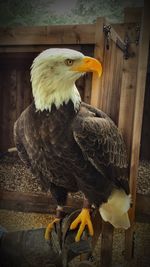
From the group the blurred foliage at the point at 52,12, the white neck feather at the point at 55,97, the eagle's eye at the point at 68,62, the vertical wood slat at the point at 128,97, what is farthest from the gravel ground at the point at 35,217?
the blurred foliage at the point at 52,12

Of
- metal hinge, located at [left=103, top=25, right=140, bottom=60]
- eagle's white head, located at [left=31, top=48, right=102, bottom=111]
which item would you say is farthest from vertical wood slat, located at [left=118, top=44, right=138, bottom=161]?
eagle's white head, located at [left=31, top=48, right=102, bottom=111]

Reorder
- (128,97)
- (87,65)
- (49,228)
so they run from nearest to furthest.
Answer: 1. (87,65)
2. (128,97)
3. (49,228)

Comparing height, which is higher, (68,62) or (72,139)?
(68,62)

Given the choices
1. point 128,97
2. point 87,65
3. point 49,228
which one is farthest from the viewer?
point 49,228

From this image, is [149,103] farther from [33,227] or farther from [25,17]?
[33,227]

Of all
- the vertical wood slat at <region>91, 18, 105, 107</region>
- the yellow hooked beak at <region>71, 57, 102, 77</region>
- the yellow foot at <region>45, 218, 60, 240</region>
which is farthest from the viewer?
the yellow foot at <region>45, 218, 60, 240</region>

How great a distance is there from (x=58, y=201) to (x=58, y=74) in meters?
0.49

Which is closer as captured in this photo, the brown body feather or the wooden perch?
the brown body feather

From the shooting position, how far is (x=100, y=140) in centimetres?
104

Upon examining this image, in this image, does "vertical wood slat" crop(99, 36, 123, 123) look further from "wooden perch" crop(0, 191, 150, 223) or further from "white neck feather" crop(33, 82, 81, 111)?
"wooden perch" crop(0, 191, 150, 223)

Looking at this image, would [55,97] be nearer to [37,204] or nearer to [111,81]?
[111,81]

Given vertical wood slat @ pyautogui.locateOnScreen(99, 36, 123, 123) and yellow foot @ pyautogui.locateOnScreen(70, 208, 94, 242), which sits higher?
vertical wood slat @ pyautogui.locateOnScreen(99, 36, 123, 123)

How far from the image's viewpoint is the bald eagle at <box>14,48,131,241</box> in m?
1.03

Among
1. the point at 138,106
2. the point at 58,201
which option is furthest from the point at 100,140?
the point at 58,201
